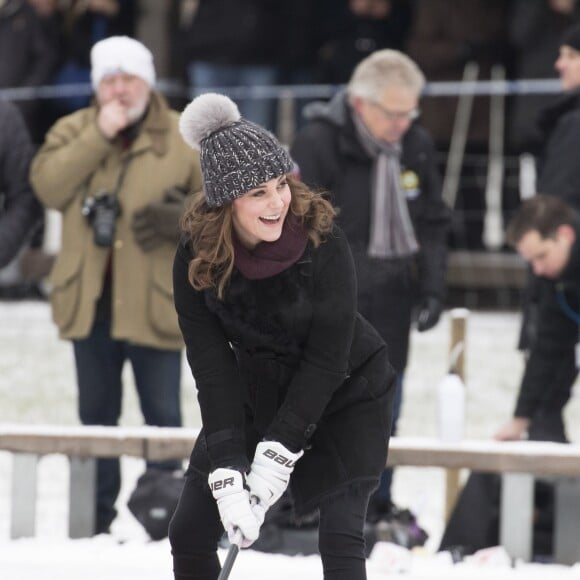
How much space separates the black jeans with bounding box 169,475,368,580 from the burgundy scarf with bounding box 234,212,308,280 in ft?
1.73

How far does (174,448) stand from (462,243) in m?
4.24

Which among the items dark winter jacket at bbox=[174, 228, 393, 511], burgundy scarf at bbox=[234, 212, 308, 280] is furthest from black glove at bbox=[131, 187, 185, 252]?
burgundy scarf at bbox=[234, 212, 308, 280]

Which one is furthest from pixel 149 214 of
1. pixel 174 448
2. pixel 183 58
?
pixel 183 58

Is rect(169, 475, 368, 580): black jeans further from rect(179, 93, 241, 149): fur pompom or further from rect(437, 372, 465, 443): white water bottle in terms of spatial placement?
rect(437, 372, 465, 443): white water bottle

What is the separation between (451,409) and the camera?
468 cm

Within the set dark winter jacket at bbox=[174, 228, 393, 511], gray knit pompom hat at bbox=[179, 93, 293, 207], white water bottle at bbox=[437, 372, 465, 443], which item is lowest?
white water bottle at bbox=[437, 372, 465, 443]

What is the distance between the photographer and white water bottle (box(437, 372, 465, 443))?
4.67m

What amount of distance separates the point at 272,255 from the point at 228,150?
254 millimetres

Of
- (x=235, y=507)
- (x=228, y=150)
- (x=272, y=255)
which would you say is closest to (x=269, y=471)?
(x=235, y=507)

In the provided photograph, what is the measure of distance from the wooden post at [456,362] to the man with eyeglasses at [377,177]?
0.08 metres

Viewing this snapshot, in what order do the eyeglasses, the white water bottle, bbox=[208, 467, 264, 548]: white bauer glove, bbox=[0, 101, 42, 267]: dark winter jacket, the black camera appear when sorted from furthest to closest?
bbox=[0, 101, 42, 267]: dark winter jacket → the eyeglasses → the black camera → the white water bottle → bbox=[208, 467, 264, 548]: white bauer glove

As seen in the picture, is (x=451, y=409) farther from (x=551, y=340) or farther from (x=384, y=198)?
(x=384, y=198)

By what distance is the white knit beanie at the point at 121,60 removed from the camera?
4.89 metres

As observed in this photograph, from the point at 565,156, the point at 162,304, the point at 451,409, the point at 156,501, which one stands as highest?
the point at 565,156
